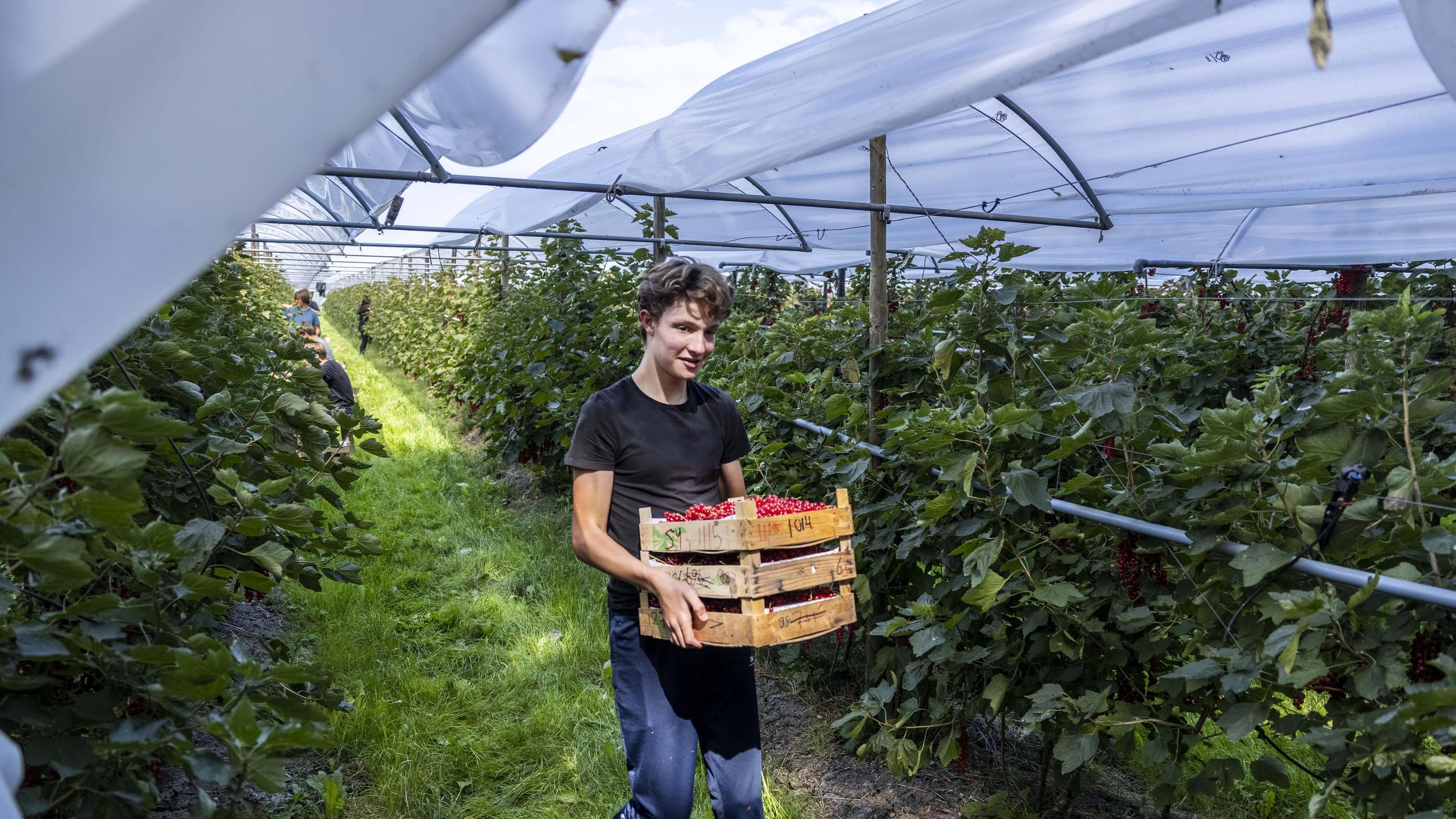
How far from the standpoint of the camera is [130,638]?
1689 mm

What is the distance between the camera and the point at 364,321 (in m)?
23.9

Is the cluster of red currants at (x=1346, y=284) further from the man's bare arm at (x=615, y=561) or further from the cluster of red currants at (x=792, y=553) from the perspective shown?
the man's bare arm at (x=615, y=561)

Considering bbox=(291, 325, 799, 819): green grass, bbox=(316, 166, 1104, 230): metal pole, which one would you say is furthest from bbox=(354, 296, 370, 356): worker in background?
bbox=(316, 166, 1104, 230): metal pole

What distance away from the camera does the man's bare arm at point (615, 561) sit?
79.1 inches

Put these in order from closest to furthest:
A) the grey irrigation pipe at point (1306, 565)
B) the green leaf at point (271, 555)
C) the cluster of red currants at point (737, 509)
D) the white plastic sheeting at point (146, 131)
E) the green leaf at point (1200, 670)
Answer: the white plastic sheeting at point (146, 131) < the grey irrigation pipe at point (1306, 565) < the green leaf at point (271, 555) < the green leaf at point (1200, 670) < the cluster of red currants at point (737, 509)

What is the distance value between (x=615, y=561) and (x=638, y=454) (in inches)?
11.0

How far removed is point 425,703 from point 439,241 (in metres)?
8.16

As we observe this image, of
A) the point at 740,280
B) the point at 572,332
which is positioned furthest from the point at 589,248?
the point at 572,332

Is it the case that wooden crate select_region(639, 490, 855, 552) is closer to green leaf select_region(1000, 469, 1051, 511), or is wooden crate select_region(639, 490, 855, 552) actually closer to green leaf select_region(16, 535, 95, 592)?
green leaf select_region(1000, 469, 1051, 511)

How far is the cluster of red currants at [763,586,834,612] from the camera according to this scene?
6.97 ft

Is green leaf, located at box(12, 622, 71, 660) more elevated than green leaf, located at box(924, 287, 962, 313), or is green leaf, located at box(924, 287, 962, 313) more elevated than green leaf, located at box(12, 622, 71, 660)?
green leaf, located at box(924, 287, 962, 313)

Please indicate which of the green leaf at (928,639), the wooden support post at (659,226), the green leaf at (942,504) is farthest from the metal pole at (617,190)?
the green leaf at (928,639)

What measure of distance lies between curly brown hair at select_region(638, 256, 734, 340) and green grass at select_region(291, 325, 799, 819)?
1.67m

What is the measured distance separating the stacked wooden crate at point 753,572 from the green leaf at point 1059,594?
460mm
